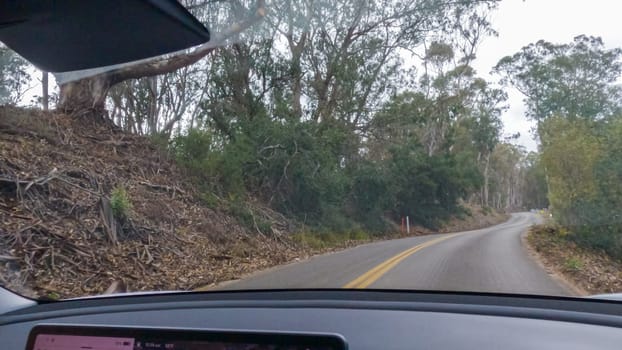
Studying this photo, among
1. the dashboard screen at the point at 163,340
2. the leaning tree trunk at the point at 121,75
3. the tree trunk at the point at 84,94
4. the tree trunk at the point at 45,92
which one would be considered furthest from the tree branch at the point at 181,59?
the dashboard screen at the point at 163,340

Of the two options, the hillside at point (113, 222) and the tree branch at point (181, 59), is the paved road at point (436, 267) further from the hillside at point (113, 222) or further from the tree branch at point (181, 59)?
the tree branch at point (181, 59)

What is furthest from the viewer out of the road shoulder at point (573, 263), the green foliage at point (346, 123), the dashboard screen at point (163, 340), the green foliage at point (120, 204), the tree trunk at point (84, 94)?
the green foliage at point (120, 204)

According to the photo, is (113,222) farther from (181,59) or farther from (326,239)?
(326,239)

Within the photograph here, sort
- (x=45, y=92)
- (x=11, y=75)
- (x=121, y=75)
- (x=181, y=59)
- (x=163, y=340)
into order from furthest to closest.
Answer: (x=45, y=92)
(x=121, y=75)
(x=181, y=59)
(x=11, y=75)
(x=163, y=340)

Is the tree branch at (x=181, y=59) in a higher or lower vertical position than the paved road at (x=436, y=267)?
higher

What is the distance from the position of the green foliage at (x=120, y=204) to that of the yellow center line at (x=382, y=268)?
3.04 meters

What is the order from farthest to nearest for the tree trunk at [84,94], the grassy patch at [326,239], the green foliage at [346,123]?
the grassy patch at [326,239] < the tree trunk at [84,94] < the green foliage at [346,123]

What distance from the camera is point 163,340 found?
244 centimetres

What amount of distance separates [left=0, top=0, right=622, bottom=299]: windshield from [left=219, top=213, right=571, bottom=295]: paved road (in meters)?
0.03

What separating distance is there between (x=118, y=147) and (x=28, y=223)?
6.60 feet

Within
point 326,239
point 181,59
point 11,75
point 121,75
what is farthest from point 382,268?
point 11,75

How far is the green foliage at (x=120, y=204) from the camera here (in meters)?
6.25

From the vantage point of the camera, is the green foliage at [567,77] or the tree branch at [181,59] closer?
the green foliage at [567,77]

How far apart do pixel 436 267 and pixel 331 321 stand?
233cm
